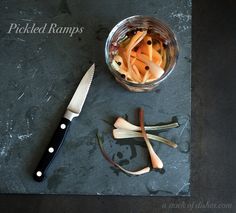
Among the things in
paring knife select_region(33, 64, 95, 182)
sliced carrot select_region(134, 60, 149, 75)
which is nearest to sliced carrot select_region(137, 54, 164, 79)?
sliced carrot select_region(134, 60, 149, 75)

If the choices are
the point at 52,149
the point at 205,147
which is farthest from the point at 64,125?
the point at 205,147

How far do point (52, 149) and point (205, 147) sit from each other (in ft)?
1.02

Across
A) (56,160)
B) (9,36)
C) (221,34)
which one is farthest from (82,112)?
(221,34)

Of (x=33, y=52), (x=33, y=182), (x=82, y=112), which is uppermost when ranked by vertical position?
(x=33, y=52)

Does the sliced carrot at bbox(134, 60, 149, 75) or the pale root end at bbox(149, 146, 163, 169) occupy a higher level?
the sliced carrot at bbox(134, 60, 149, 75)

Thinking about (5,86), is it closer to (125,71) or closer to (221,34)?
(125,71)

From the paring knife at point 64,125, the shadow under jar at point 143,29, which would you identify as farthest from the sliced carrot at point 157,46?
the paring knife at point 64,125

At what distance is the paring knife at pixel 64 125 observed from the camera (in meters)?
0.94

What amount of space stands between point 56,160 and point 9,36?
0.28 meters

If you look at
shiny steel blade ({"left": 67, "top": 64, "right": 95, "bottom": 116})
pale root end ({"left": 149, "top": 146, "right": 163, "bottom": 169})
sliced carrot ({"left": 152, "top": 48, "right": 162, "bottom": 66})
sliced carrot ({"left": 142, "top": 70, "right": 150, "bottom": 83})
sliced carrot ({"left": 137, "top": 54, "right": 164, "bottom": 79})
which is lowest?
pale root end ({"left": 149, "top": 146, "right": 163, "bottom": 169})

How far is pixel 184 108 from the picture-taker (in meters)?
0.97

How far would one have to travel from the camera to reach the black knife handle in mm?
942

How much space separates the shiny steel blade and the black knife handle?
0.09 feet

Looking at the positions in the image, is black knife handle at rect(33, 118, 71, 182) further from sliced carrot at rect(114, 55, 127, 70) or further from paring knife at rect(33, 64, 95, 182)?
sliced carrot at rect(114, 55, 127, 70)
